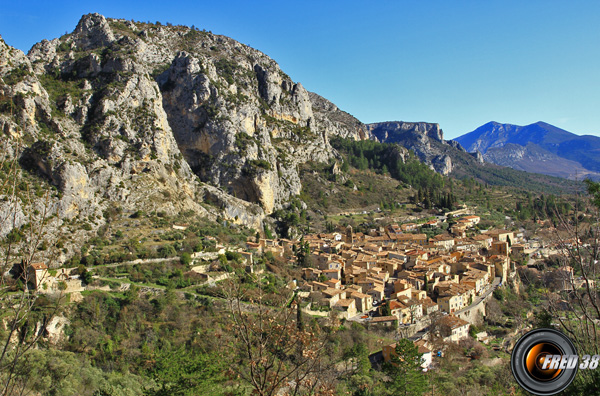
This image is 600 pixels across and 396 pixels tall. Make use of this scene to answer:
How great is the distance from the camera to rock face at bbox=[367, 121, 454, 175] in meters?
133

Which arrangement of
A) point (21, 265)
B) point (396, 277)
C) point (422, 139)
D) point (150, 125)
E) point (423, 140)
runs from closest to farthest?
point (21, 265) → point (396, 277) → point (150, 125) → point (423, 140) → point (422, 139)

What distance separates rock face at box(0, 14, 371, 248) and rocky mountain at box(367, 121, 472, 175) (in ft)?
225

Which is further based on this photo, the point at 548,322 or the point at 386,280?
the point at 386,280

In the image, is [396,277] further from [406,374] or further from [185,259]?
[406,374]

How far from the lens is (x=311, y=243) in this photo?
43031 millimetres

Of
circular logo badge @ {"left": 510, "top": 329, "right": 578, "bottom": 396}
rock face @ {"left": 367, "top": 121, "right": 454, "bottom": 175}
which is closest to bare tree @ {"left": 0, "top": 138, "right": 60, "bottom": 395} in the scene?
circular logo badge @ {"left": 510, "top": 329, "right": 578, "bottom": 396}

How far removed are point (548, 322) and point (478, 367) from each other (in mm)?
11412

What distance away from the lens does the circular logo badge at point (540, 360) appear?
5.59 metres

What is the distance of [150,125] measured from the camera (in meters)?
44.1

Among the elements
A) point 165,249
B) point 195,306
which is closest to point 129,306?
point 195,306

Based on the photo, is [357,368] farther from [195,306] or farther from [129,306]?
[129,306]

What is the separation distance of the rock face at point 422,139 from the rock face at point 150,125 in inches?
2693

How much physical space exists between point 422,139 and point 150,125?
123869mm

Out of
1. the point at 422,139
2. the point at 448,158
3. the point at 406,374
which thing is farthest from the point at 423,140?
the point at 406,374
